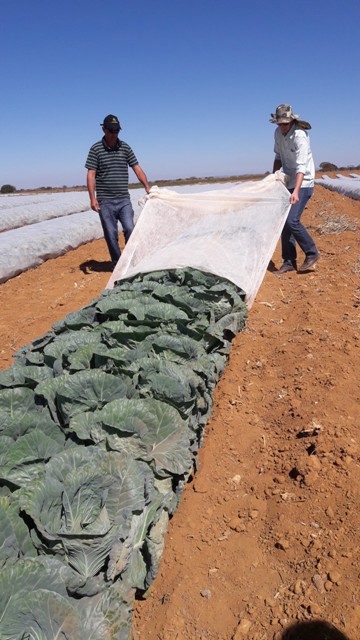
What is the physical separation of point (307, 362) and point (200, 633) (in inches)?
97.4

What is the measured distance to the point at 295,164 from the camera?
6.04 meters

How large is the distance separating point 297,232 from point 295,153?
0.97 metres

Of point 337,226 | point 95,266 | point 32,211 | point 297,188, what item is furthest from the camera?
point 32,211

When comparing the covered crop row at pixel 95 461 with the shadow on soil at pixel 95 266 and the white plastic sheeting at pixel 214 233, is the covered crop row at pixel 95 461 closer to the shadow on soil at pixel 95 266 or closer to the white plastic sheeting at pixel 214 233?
the white plastic sheeting at pixel 214 233

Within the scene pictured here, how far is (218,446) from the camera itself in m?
3.20

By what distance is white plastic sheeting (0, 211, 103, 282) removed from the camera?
27.1 feet

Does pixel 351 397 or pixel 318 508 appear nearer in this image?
pixel 318 508

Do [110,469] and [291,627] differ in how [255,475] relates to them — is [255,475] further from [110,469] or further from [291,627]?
[110,469]

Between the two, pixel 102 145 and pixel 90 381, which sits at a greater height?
Result: pixel 102 145

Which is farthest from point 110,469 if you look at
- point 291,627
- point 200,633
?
point 291,627

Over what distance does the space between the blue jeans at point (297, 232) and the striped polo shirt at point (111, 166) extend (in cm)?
225

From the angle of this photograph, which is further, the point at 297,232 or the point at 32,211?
the point at 32,211

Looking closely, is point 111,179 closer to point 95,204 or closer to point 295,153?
point 95,204

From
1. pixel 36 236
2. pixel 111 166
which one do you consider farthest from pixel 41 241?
pixel 111 166
